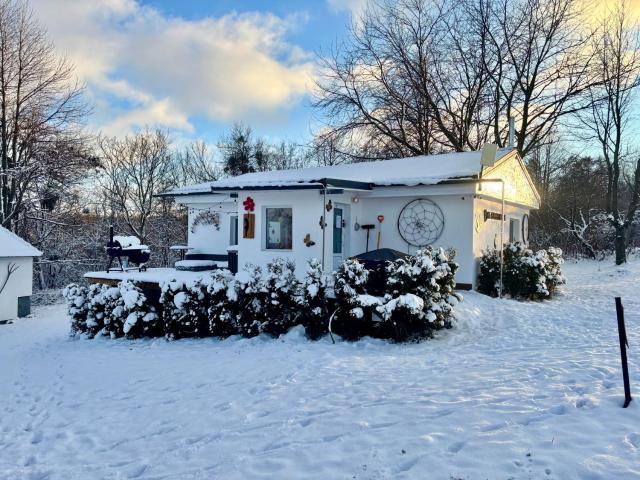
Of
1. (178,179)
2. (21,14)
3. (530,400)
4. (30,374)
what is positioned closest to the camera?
(530,400)

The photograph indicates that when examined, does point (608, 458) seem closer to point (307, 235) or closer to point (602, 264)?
point (307, 235)

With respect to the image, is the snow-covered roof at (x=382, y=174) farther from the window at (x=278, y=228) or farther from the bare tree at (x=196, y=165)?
the bare tree at (x=196, y=165)

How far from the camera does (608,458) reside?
334 centimetres

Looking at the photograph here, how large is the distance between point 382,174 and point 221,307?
5834 millimetres

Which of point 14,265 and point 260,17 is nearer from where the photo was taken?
point 260,17

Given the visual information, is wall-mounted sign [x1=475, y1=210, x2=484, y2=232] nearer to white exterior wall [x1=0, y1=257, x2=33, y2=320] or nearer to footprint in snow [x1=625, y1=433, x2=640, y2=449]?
footprint in snow [x1=625, y1=433, x2=640, y2=449]

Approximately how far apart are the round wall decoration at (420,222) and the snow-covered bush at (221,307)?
481 cm

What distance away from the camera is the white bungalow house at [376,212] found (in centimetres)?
1114

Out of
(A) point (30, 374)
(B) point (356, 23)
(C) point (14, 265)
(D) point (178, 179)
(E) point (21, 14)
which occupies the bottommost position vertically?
(A) point (30, 374)

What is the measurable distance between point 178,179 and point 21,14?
14890 millimetres

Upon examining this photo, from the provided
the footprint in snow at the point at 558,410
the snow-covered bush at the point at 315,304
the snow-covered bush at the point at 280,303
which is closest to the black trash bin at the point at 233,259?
the snow-covered bush at the point at 280,303

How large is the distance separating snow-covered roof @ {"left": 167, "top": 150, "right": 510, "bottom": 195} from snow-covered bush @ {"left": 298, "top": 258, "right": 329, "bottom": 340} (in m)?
2.44

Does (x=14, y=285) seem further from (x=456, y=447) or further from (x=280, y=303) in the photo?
(x=456, y=447)

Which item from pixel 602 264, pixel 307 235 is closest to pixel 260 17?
pixel 307 235
